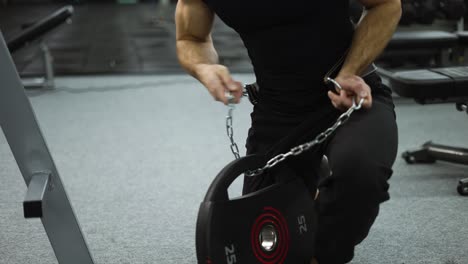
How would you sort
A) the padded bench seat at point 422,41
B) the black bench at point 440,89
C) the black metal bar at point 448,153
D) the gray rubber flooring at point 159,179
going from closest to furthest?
the gray rubber flooring at point 159,179, the black bench at point 440,89, the black metal bar at point 448,153, the padded bench seat at point 422,41

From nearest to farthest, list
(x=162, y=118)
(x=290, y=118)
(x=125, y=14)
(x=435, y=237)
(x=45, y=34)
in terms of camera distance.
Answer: (x=290, y=118)
(x=435, y=237)
(x=162, y=118)
(x=45, y=34)
(x=125, y=14)

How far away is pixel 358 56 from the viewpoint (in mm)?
1541

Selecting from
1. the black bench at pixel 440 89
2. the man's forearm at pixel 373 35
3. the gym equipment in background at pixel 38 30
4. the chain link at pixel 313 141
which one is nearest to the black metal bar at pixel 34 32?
the gym equipment in background at pixel 38 30

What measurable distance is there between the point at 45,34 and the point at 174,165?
6.04 ft

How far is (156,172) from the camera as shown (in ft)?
9.79

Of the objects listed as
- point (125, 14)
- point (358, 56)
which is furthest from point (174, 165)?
point (125, 14)

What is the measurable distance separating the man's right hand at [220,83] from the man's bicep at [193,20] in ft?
0.67

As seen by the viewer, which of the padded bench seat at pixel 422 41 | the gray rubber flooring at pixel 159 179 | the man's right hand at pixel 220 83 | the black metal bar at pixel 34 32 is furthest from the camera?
the black metal bar at pixel 34 32

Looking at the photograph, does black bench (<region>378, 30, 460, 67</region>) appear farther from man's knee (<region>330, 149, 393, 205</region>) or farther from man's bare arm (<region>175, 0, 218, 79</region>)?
man's knee (<region>330, 149, 393, 205</region>)

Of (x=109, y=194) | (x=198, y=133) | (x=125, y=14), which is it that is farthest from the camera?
(x=125, y=14)

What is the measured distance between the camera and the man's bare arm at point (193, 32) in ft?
5.57

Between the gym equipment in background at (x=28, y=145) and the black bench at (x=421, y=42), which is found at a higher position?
the gym equipment in background at (x=28, y=145)

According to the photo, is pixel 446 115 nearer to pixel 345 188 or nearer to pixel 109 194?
pixel 109 194

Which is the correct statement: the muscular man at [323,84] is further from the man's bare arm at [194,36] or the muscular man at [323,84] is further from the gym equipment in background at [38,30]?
the gym equipment in background at [38,30]
